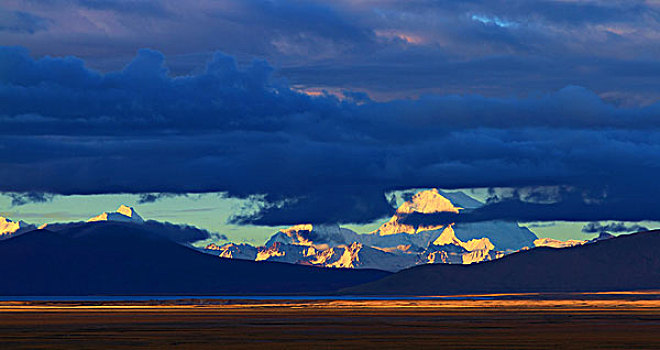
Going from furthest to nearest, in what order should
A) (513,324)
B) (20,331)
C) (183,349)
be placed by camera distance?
(513,324) < (20,331) < (183,349)

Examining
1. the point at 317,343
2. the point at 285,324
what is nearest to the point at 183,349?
the point at 317,343

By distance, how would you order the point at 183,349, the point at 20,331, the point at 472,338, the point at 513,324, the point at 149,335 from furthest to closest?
the point at 513,324 < the point at 20,331 < the point at 149,335 < the point at 472,338 < the point at 183,349

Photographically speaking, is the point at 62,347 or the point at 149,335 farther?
the point at 149,335

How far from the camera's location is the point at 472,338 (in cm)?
11388

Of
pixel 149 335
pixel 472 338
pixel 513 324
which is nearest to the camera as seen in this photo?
pixel 472 338

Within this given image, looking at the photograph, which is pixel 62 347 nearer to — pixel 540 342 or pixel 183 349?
pixel 183 349

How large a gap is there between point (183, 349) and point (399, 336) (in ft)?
87.9

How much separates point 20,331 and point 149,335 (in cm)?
1919

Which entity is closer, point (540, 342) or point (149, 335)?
point (540, 342)

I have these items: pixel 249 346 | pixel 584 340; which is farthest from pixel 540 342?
pixel 249 346

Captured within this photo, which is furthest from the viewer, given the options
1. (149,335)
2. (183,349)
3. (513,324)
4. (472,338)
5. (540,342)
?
(513,324)

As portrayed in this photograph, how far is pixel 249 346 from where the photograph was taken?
10412 centimetres

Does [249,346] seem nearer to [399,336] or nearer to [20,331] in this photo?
[399,336]

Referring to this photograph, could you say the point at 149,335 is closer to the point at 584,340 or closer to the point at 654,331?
the point at 584,340
